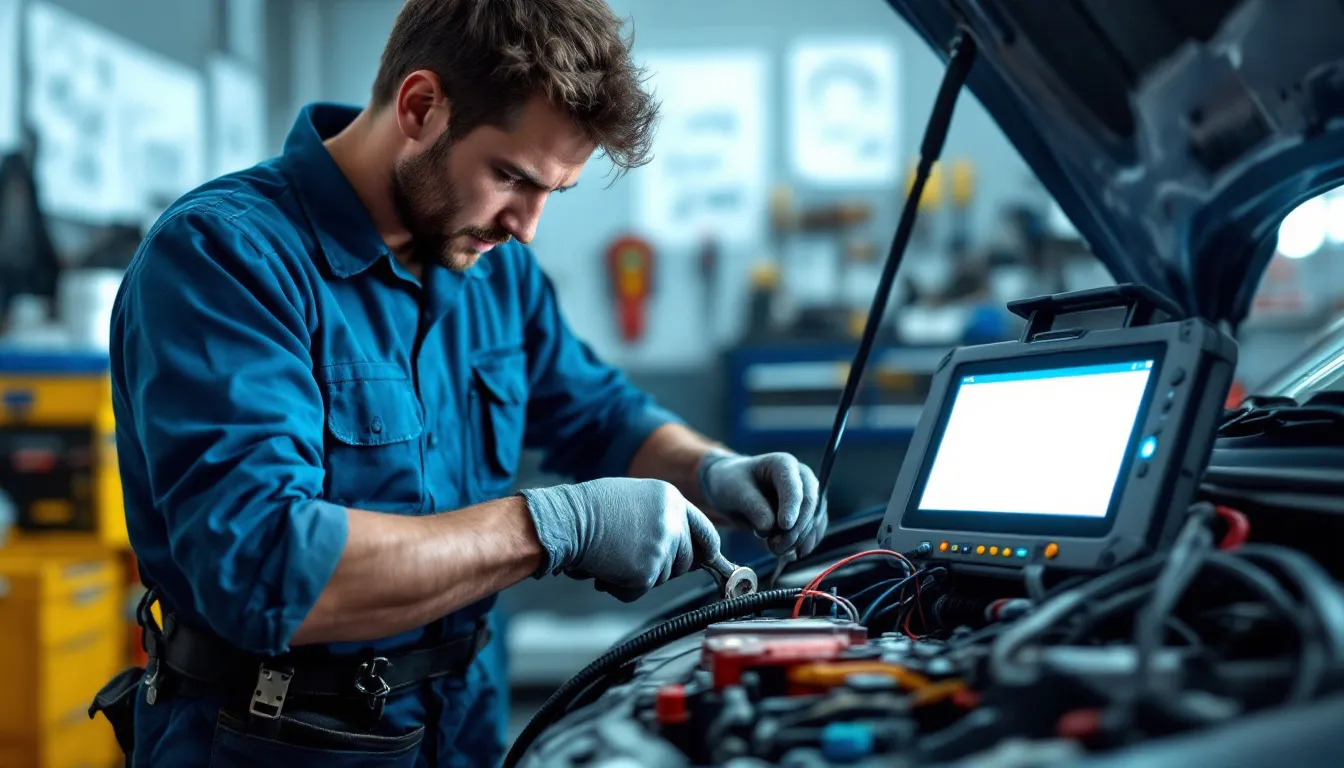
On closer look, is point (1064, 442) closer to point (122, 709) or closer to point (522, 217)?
point (522, 217)

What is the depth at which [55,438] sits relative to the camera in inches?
103

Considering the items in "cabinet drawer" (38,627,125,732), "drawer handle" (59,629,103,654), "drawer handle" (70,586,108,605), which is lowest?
"cabinet drawer" (38,627,125,732)

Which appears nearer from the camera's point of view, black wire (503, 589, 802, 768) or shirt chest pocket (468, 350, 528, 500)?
black wire (503, 589, 802, 768)

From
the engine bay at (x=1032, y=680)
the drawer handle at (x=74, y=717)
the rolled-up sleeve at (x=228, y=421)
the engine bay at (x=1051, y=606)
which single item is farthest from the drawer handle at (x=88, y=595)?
the engine bay at (x=1032, y=680)

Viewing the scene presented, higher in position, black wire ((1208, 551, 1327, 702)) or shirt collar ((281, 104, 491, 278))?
shirt collar ((281, 104, 491, 278))

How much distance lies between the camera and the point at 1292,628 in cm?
54

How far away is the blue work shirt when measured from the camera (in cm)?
85

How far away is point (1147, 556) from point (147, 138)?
11.6ft

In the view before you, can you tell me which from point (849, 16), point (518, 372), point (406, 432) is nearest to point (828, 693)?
point (406, 432)

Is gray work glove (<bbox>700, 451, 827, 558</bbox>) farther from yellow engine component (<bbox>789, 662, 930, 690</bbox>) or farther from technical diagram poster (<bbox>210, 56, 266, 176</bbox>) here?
technical diagram poster (<bbox>210, 56, 266, 176</bbox>)

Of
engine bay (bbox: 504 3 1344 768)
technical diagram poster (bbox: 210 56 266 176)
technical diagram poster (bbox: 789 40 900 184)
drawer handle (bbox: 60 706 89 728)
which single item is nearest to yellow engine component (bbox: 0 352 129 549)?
drawer handle (bbox: 60 706 89 728)

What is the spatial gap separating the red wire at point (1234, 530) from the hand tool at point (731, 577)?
390 millimetres

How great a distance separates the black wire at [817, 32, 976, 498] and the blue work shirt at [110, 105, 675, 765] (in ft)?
1.25

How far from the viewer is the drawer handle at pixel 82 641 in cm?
251
